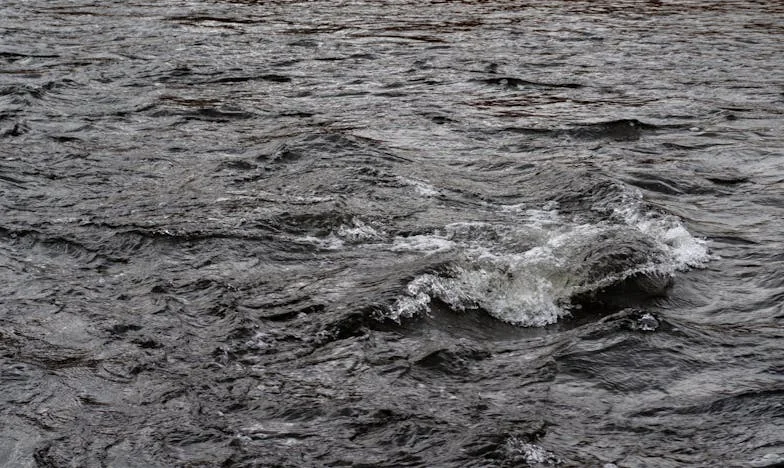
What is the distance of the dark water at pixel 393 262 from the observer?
4051 millimetres

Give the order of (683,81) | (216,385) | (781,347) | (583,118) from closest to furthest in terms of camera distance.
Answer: (216,385) < (781,347) < (583,118) < (683,81)

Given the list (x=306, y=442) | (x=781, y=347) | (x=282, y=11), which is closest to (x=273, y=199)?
(x=306, y=442)

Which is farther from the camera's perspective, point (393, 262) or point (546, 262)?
point (393, 262)

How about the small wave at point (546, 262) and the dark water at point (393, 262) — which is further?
the small wave at point (546, 262)

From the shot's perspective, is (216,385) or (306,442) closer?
(306,442)

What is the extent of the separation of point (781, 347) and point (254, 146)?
4.84 metres

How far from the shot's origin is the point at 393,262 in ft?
18.7

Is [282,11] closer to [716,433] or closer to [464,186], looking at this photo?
[464,186]

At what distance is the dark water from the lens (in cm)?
405

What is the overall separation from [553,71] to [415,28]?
130 inches

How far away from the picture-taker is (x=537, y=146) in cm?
834

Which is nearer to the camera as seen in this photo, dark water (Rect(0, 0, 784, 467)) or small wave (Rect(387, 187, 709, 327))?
dark water (Rect(0, 0, 784, 467))

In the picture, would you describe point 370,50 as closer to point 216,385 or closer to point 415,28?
point 415,28

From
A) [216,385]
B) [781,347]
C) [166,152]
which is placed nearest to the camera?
[216,385]
